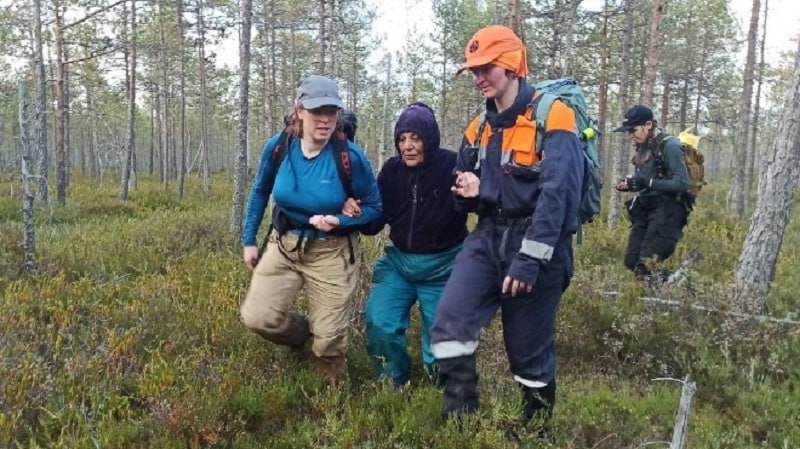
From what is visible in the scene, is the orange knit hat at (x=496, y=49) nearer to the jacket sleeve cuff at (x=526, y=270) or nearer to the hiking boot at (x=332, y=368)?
the jacket sleeve cuff at (x=526, y=270)

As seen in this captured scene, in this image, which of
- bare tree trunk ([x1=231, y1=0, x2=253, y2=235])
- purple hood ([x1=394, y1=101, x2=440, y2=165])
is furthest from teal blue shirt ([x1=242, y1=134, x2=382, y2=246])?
bare tree trunk ([x1=231, y1=0, x2=253, y2=235])

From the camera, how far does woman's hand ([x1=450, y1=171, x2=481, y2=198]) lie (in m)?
3.19

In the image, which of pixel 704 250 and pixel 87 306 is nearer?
pixel 87 306

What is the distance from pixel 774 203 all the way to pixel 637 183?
4.07 ft

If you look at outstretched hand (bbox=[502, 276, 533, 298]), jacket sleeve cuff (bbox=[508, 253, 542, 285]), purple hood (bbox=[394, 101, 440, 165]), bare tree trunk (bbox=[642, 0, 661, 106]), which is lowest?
outstretched hand (bbox=[502, 276, 533, 298])

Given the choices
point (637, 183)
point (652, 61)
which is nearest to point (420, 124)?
point (637, 183)

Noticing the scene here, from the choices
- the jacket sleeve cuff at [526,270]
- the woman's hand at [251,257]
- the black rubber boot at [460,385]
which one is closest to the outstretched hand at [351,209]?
the woman's hand at [251,257]

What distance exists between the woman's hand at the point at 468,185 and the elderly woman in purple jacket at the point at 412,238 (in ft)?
1.75

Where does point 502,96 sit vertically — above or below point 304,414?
above

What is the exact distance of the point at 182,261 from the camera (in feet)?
24.0

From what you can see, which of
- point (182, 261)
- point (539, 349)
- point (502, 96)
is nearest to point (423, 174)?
point (502, 96)

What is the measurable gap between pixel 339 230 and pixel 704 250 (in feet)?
24.1

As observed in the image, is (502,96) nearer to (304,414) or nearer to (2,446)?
(304,414)

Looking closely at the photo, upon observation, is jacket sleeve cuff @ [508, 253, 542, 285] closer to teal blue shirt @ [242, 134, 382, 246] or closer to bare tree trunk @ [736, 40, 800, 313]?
teal blue shirt @ [242, 134, 382, 246]
